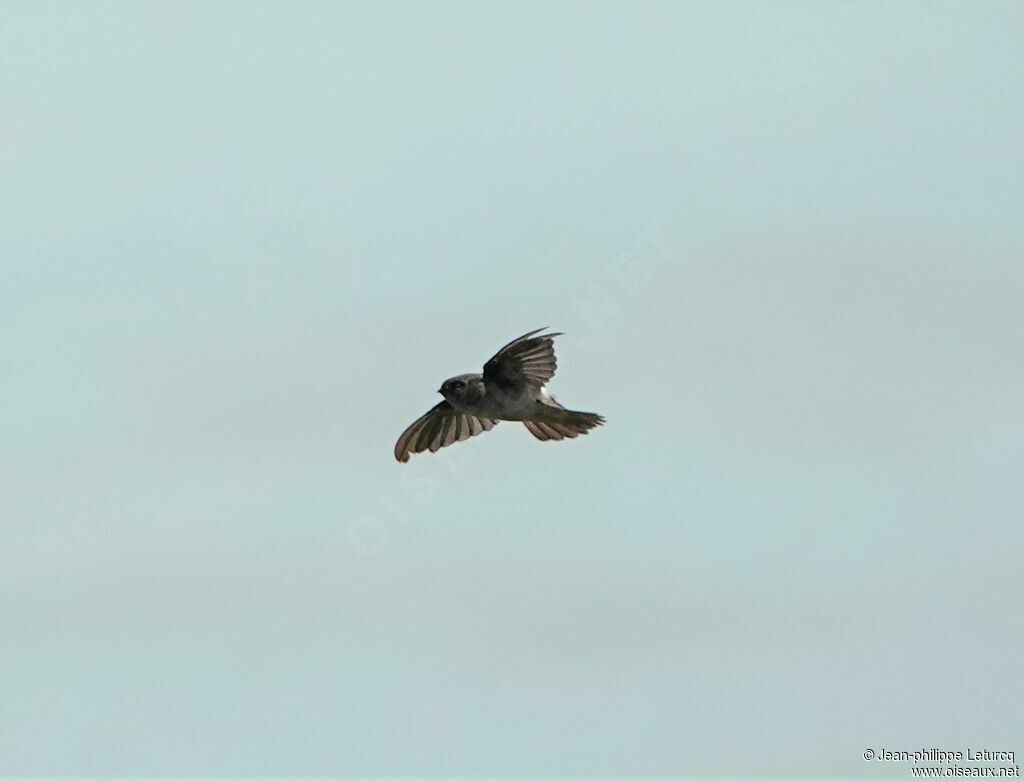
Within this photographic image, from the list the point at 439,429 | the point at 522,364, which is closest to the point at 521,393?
the point at 522,364

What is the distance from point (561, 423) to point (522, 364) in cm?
182

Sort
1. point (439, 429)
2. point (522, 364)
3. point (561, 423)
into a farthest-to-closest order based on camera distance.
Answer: point (439, 429) < point (561, 423) < point (522, 364)

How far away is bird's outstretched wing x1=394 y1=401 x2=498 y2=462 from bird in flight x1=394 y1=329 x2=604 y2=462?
3.85ft

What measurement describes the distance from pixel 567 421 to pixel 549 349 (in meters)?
1.90

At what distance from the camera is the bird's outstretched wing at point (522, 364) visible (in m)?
40.0

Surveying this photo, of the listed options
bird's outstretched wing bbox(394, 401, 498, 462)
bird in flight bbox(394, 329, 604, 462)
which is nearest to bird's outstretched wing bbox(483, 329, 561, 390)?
bird in flight bbox(394, 329, 604, 462)

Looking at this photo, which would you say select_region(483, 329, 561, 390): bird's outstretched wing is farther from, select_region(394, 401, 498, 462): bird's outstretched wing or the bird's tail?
select_region(394, 401, 498, 462): bird's outstretched wing

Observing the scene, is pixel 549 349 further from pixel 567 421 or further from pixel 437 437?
pixel 437 437

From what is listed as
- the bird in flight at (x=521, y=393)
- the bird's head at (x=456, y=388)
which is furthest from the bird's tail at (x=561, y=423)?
the bird's head at (x=456, y=388)

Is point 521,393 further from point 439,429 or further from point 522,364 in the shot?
point 439,429

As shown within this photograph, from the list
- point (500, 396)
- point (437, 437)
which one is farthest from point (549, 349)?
point (437, 437)

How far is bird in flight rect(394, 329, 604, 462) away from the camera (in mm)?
40156

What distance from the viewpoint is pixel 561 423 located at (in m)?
41.6

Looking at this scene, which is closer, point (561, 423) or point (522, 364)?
point (522, 364)
